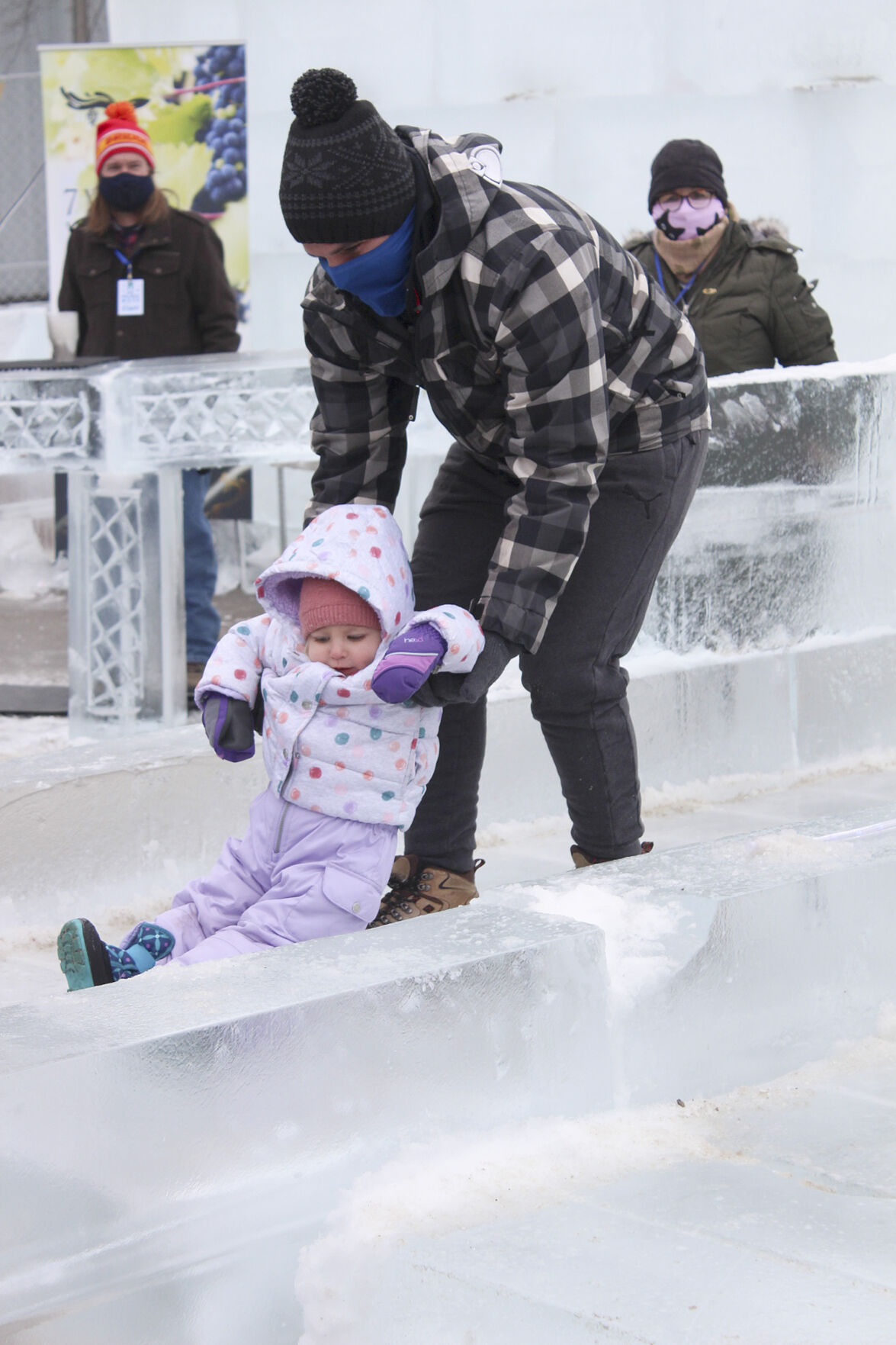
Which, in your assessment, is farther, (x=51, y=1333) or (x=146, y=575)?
(x=146, y=575)

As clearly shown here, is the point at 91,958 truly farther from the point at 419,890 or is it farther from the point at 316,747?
the point at 419,890

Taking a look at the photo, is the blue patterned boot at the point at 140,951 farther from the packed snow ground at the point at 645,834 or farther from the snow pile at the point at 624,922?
the snow pile at the point at 624,922

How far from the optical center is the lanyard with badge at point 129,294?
5.21 metres

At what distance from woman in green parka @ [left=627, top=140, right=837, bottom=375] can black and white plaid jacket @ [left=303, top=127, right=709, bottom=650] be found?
6.25 feet

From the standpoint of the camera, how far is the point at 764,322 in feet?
14.3

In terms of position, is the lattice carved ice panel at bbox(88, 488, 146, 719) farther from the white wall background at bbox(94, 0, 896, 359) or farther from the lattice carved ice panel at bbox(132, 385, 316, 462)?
the white wall background at bbox(94, 0, 896, 359)

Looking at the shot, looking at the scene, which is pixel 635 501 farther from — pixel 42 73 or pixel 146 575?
pixel 42 73

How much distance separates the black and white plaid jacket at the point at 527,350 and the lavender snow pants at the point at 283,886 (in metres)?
0.42

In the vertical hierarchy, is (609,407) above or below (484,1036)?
above

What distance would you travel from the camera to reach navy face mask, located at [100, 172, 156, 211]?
509 cm

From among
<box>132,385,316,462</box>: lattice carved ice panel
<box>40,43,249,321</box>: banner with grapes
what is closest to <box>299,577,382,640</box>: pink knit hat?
<box>132,385,316,462</box>: lattice carved ice panel

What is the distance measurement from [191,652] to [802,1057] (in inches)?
Answer: 132

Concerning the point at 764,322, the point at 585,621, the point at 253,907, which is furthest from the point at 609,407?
the point at 764,322

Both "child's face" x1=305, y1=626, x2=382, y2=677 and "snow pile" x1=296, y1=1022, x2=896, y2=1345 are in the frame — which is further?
"child's face" x1=305, y1=626, x2=382, y2=677
